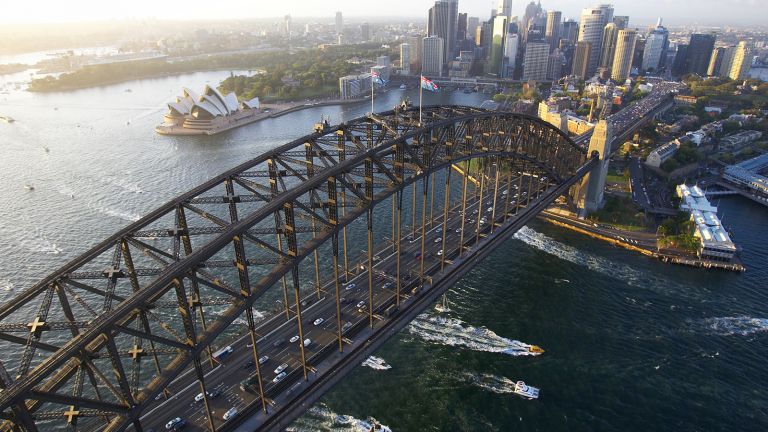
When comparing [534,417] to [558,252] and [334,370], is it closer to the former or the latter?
[334,370]

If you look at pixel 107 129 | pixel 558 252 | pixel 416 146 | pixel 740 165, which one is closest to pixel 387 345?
pixel 416 146

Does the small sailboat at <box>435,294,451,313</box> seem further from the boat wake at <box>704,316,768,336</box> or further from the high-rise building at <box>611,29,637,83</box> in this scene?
the high-rise building at <box>611,29,637,83</box>

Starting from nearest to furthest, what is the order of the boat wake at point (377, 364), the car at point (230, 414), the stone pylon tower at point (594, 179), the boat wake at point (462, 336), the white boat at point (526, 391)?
the car at point (230, 414), the white boat at point (526, 391), the boat wake at point (377, 364), the boat wake at point (462, 336), the stone pylon tower at point (594, 179)

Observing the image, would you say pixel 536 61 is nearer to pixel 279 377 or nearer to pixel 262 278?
pixel 262 278

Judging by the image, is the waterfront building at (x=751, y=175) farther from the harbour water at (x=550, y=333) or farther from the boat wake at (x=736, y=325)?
the boat wake at (x=736, y=325)

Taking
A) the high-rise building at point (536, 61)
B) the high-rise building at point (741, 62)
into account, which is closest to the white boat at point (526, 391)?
the high-rise building at point (536, 61)
